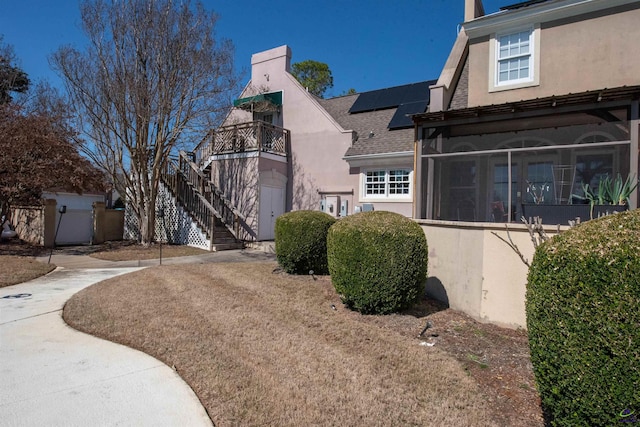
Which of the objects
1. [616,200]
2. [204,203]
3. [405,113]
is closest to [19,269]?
[204,203]

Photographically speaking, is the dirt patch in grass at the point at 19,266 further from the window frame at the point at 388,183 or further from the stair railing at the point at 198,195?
the window frame at the point at 388,183

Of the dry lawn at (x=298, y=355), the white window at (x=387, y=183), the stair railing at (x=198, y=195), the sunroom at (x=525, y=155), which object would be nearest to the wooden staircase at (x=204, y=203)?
the stair railing at (x=198, y=195)

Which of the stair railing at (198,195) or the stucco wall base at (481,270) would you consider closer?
the stucco wall base at (481,270)

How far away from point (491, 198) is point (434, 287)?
196 inches

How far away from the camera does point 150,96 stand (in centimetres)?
1341

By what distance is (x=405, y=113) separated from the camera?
1480 cm

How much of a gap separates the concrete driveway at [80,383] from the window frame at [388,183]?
1067 cm

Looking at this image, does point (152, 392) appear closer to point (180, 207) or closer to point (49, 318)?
point (49, 318)

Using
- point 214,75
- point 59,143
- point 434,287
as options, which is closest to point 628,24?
point 434,287

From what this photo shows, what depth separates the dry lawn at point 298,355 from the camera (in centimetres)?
344

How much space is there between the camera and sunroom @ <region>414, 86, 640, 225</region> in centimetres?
734

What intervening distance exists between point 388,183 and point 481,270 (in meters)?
7.96

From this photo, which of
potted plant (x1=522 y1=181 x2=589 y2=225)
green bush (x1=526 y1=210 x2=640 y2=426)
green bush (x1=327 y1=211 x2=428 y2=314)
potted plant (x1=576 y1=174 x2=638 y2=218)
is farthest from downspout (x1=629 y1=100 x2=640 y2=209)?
green bush (x1=526 y1=210 x2=640 y2=426)

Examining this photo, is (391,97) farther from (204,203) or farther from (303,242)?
(303,242)
